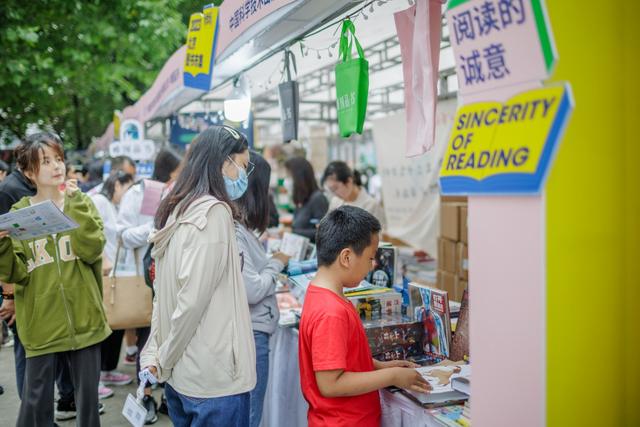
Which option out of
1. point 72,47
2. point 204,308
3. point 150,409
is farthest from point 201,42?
point 72,47

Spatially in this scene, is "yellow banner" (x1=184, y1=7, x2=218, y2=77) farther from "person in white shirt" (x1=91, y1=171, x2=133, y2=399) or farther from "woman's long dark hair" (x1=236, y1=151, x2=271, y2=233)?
"person in white shirt" (x1=91, y1=171, x2=133, y2=399)

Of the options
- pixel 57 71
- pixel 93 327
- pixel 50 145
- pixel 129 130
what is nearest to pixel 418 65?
pixel 50 145

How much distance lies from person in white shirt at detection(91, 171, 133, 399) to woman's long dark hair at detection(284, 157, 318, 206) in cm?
162

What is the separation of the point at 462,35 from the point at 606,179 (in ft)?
1.76

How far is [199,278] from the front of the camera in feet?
6.66

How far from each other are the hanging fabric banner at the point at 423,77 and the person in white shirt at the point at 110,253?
10.1ft

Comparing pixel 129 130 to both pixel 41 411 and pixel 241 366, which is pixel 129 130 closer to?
pixel 41 411

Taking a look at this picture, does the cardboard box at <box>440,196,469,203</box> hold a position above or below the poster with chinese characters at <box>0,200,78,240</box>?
above

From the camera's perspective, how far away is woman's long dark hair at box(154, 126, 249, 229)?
222 cm

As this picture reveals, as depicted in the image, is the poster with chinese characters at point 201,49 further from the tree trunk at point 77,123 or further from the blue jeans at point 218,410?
the tree trunk at point 77,123

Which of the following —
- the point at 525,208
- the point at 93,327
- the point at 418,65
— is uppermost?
the point at 418,65

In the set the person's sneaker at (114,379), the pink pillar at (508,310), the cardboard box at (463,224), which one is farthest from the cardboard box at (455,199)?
the pink pillar at (508,310)

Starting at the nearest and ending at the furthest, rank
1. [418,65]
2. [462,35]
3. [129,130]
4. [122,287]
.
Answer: [462,35] → [418,65] → [122,287] → [129,130]

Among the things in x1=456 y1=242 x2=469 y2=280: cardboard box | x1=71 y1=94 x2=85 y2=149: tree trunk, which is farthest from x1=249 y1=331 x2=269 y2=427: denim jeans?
x1=71 y1=94 x2=85 y2=149: tree trunk
